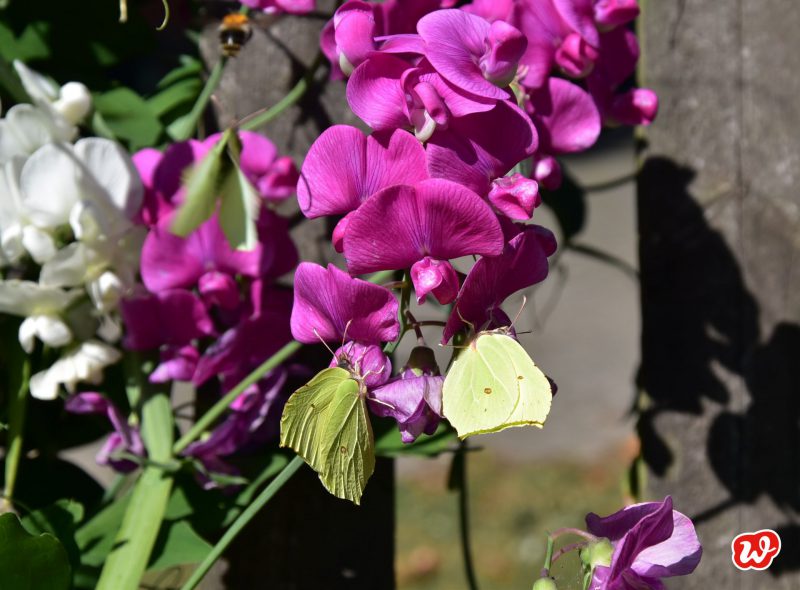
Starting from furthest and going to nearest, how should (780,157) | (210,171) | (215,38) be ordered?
(780,157) < (215,38) < (210,171)

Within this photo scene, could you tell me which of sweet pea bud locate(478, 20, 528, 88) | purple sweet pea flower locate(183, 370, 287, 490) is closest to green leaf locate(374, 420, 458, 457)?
purple sweet pea flower locate(183, 370, 287, 490)

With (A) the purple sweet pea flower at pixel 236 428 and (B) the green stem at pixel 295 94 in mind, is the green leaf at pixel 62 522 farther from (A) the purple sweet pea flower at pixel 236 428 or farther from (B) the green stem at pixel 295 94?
(B) the green stem at pixel 295 94

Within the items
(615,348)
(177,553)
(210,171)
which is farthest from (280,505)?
(615,348)

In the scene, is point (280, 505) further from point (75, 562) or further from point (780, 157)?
point (780, 157)

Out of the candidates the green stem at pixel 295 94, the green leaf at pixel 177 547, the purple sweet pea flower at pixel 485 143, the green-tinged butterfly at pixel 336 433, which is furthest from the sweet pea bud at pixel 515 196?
the green leaf at pixel 177 547

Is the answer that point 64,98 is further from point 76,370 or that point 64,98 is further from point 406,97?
point 406,97

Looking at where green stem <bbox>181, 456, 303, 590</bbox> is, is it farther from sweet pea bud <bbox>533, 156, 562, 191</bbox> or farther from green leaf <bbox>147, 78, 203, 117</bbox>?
green leaf <bbox>147, 78, 203, 117</bbox>
